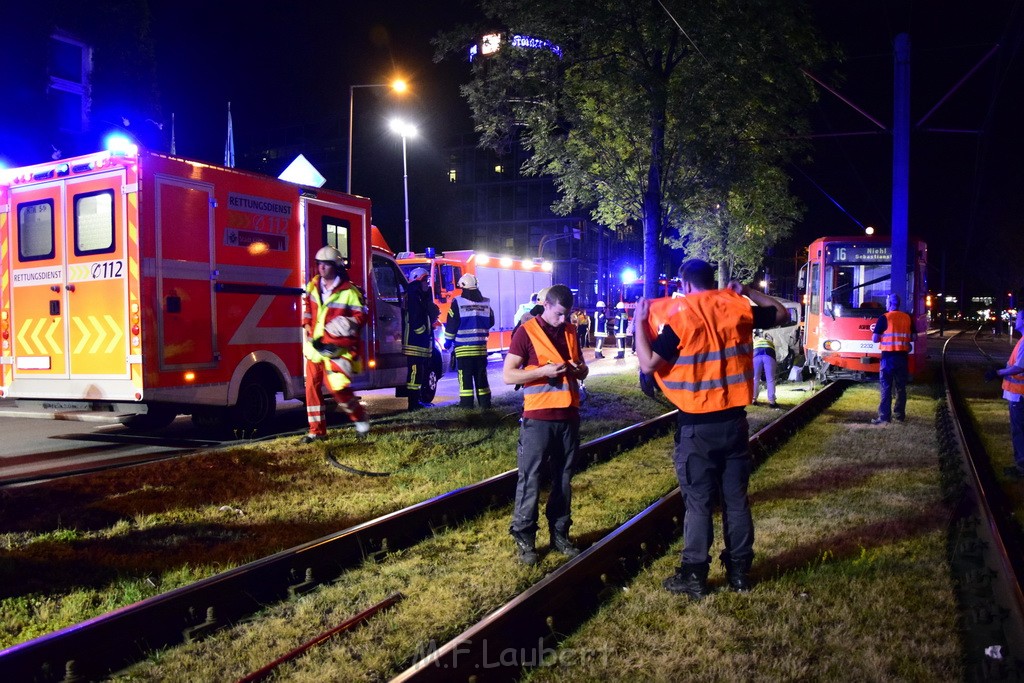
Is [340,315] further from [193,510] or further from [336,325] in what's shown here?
[193,510]

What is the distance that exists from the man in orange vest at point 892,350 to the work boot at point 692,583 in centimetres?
769

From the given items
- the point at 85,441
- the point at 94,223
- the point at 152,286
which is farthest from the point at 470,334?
the point at 85,441

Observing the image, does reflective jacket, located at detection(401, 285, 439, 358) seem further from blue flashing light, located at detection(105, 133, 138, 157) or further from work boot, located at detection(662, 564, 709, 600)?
work boot, located at detection(662, 564, 709, 600)

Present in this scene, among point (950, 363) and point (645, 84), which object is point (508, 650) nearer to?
point (645, 84)

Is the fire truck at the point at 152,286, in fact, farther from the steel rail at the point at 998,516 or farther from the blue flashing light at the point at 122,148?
the steel rail at the point at 998,516

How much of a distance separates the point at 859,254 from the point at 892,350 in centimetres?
714

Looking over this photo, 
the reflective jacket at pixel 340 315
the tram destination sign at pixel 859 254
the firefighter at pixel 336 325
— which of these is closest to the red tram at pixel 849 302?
the tram destination sign at pixel 859 254

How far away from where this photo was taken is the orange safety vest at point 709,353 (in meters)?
4.55

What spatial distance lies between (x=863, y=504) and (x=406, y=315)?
7.31 m

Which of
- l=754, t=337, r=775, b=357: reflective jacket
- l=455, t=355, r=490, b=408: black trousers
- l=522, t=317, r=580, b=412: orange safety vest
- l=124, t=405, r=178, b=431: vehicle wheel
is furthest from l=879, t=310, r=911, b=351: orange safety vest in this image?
l=124, t=405, r=178, b=431: vehicle wheel

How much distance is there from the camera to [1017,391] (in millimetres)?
8047

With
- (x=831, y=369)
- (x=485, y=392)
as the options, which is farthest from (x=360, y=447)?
(x=831, y=369)

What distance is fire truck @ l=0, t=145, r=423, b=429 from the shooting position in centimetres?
830

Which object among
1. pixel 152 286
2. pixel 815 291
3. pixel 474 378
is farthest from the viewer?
pixel 815 291
